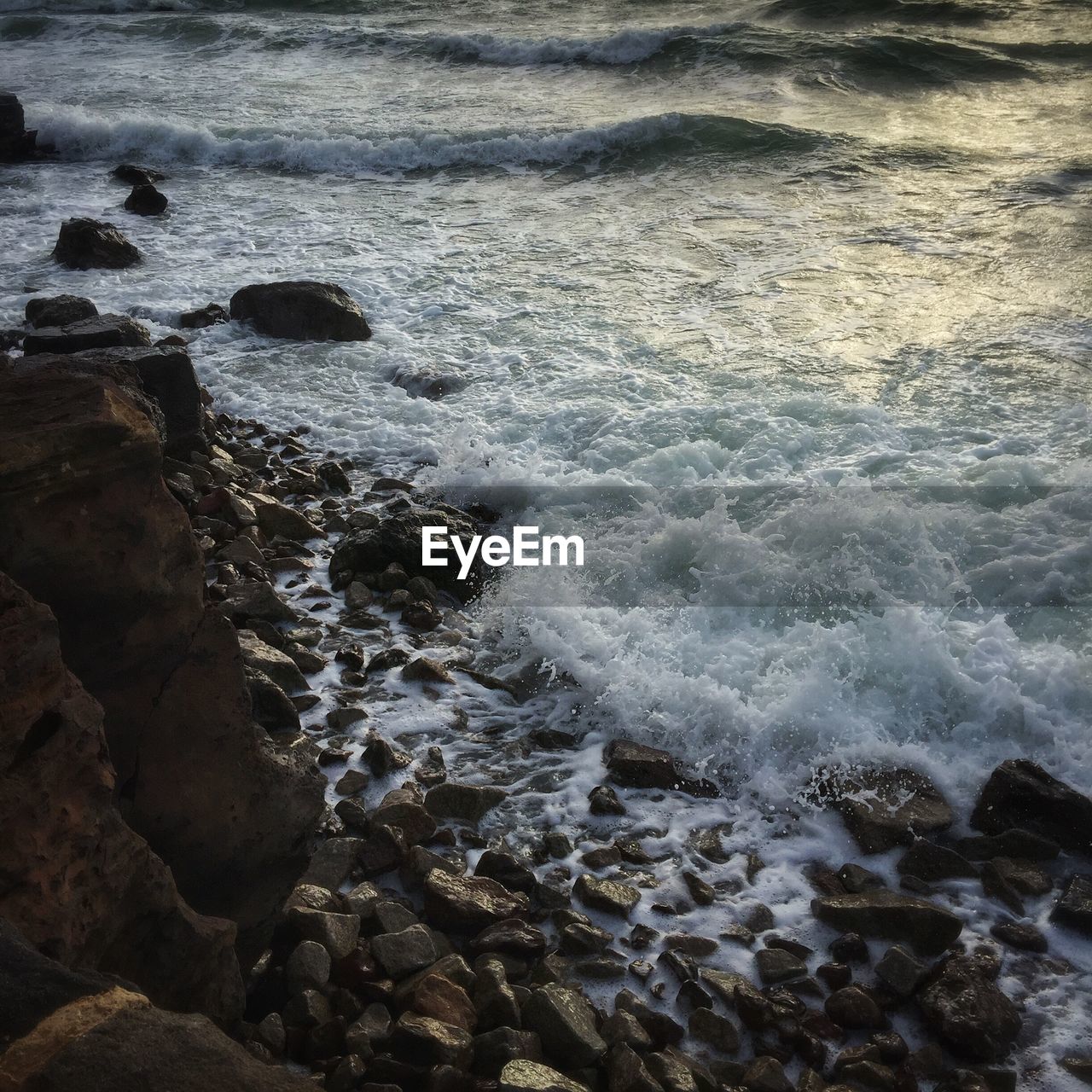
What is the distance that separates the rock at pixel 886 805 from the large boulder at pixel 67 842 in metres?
2.36

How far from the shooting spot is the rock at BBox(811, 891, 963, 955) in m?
3.32

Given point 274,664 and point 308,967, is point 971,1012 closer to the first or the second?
point 308,967

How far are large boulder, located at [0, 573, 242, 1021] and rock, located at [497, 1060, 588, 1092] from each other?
32.2 inches

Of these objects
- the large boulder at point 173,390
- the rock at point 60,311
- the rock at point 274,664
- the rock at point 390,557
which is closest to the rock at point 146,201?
the rock at point 60,311

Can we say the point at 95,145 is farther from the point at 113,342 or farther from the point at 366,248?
the point at 113,342

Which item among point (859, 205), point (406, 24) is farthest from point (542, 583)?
point (406, 24)

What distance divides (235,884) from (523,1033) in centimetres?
88

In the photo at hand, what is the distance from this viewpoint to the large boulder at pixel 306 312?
825cm

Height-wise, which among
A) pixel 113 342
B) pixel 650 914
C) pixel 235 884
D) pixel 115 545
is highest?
pixel 115 545

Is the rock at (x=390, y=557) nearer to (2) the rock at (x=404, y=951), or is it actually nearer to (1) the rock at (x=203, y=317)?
(2) the rock at (x=404, y=951)

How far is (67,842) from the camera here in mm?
2229

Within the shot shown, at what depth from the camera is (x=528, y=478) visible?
6148mm

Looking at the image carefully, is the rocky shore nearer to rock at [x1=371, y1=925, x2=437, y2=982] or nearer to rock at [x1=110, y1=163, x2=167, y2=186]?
Answer: rock at [x1=371, y1=925, x2=437, y2=982]

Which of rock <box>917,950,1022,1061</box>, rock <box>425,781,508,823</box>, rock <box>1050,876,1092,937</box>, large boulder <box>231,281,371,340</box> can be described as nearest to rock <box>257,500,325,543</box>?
rock <box>425,781,508,823</box>
